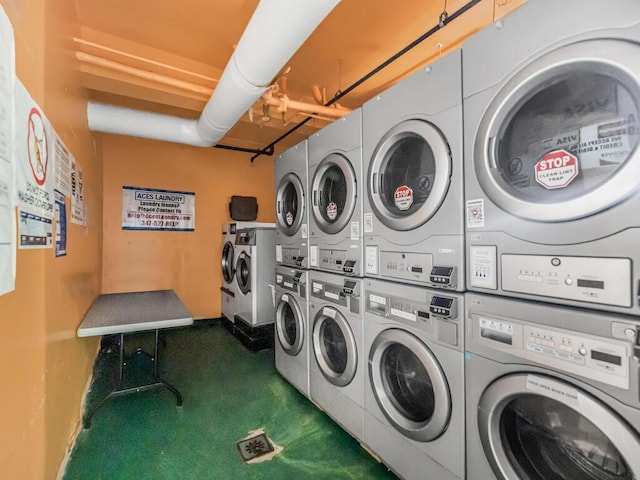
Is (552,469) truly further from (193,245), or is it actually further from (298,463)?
(193,245)

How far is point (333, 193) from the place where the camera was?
199 centimetres

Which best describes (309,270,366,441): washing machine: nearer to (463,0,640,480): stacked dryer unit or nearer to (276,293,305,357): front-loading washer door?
(276,293,305,357): front-loading washer door

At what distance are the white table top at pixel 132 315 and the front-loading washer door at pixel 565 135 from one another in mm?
2016

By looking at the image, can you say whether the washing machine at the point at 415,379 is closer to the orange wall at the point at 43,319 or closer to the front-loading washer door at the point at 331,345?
the front-loading washer door at the point at 331,345

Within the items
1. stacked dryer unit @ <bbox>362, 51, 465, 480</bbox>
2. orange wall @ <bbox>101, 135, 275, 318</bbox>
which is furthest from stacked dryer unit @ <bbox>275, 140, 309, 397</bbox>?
orange wall @ <bbox>101, 135, 275, 318</bbox>

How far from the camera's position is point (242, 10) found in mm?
1949

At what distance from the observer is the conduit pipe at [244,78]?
1.35m

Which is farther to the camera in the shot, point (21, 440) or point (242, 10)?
point (242, 10)

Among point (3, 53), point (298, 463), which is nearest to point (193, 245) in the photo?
point (298, 463)

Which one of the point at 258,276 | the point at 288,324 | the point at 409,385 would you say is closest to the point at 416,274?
Result: the point at 409,385

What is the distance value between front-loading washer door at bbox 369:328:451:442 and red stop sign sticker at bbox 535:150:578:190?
0.79 metres

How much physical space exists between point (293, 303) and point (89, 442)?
4.91ft

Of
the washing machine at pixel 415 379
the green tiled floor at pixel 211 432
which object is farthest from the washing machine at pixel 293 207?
the green tiled floor at pixel 211 432

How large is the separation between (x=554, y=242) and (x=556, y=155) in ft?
0.88
